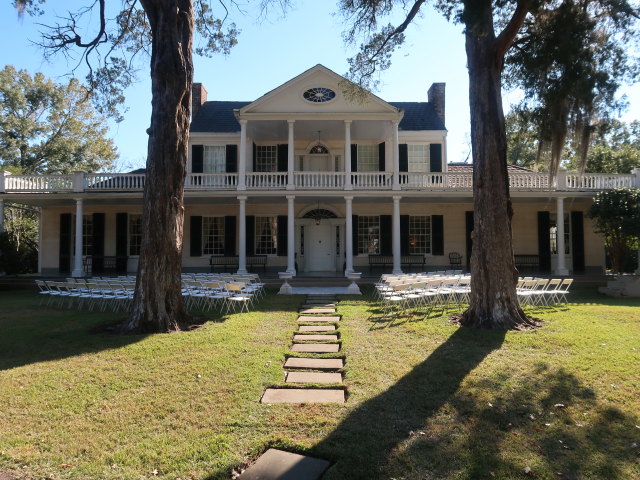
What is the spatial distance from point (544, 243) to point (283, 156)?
470 inches

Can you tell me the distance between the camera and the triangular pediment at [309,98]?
15922 mm

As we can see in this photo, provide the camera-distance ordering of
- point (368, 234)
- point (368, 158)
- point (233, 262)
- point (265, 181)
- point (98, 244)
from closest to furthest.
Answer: point (265, 181) → point (233, 262) → point (98, 244) → point (368, 234) → point (368, 158)

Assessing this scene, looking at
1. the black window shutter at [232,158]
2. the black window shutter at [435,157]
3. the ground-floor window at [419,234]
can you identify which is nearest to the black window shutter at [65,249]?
the black window shutter at [232,158]

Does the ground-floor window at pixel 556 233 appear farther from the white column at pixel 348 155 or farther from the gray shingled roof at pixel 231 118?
the white column at pixel 348 155

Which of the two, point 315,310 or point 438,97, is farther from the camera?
point 438,97

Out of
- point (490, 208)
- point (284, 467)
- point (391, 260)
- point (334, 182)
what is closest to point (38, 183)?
point (334, 182)

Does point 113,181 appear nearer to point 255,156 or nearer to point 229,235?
point 229,235

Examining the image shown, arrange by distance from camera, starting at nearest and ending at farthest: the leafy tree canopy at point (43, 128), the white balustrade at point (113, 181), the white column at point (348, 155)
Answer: the white column at point (348, 155), the white balustrade at point (113, 181), the leafy tree canopy at point (43, 128)

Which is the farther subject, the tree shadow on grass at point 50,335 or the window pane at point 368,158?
the window pane at point 368,158

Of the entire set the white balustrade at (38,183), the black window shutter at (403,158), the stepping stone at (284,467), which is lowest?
the stepping stone at (284,467)

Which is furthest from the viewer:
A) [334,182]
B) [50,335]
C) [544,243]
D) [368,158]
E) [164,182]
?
[368,158]

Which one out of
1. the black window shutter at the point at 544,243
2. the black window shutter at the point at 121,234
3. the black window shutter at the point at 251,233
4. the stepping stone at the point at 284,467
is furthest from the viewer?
the black window shutter at the point at 251,233

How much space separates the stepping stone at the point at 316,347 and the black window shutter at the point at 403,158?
12572 millimetres

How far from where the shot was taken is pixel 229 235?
58.9ft
